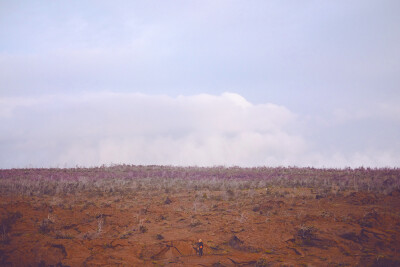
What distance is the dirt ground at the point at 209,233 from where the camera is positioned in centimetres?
609

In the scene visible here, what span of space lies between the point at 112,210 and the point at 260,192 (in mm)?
8232

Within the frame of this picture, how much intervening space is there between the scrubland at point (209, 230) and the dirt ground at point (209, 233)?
0.02 meters

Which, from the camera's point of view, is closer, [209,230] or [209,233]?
[209,233]

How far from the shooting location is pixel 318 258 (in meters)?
6.06

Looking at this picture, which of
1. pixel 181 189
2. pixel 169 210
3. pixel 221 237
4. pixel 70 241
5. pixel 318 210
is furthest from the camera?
pixel 181 189

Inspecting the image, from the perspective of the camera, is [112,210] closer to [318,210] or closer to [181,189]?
[181,189]

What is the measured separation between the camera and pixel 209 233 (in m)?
8.23

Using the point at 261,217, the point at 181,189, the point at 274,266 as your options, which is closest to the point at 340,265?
the point at 274,266

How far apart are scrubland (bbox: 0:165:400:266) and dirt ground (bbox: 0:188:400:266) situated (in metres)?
0.02

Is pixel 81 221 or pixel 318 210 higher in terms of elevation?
pixel 318 210

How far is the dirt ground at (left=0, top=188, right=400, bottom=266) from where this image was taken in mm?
6090

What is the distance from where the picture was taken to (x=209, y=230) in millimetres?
8531

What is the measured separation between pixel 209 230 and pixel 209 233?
12.0 inches

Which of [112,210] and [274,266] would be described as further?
[112,210]
